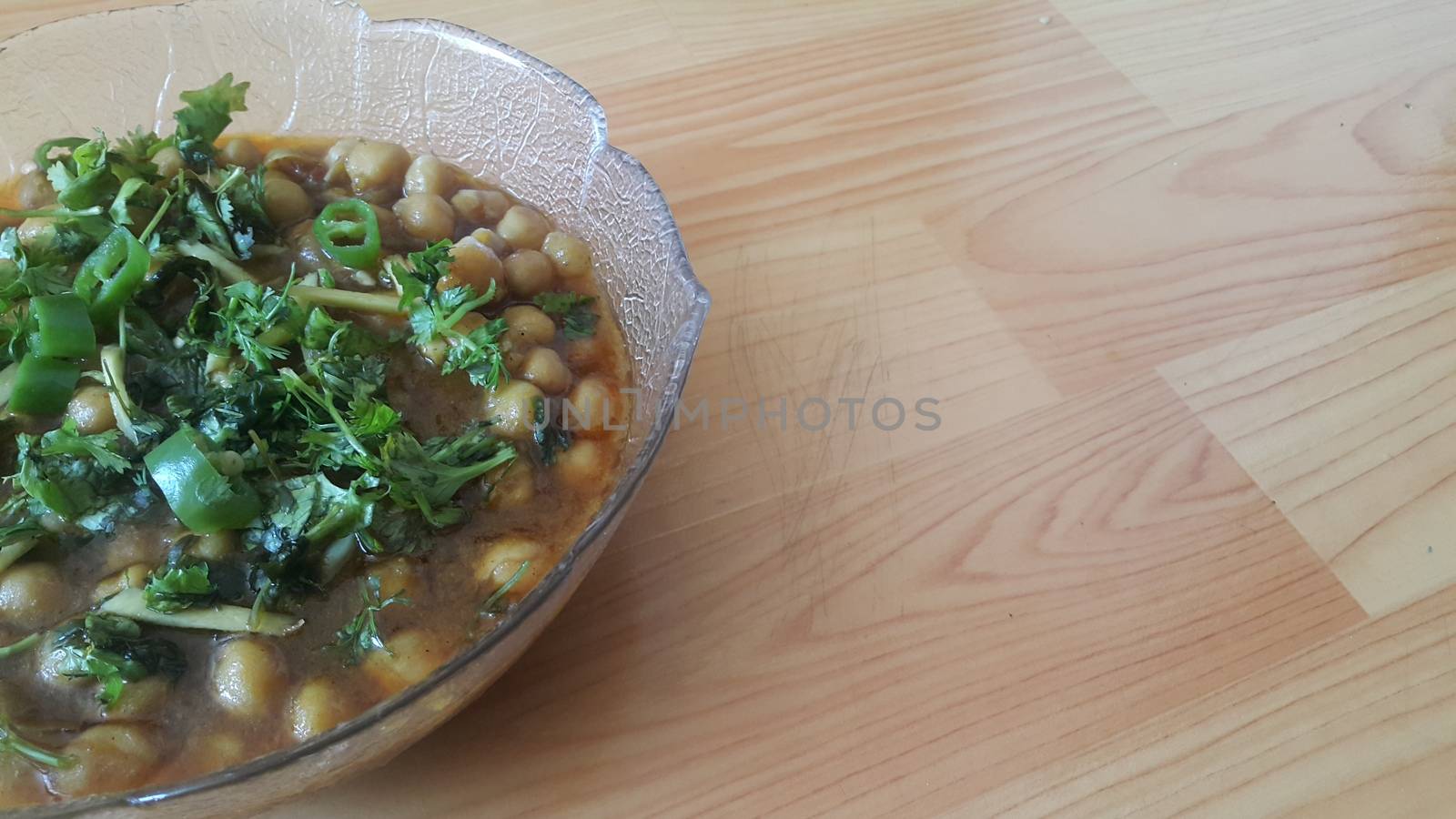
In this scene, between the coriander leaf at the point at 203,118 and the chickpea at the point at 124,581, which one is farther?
the coriander leaf at the point at 203,118

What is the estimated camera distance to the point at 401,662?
88cm

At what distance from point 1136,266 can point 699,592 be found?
0.77m

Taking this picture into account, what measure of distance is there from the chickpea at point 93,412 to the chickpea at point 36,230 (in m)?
0.21

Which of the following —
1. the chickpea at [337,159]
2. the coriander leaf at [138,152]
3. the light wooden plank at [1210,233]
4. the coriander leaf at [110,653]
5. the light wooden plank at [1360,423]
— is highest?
the coriander leaf at [138,152]

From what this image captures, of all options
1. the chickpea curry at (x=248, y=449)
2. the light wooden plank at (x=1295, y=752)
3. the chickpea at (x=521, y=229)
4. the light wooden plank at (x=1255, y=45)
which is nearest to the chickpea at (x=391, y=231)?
the chickpea curry at (x=248, y=449)

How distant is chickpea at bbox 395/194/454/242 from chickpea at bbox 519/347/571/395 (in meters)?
0.20

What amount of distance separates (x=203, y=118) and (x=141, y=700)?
0.67 meters

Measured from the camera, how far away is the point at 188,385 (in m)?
0.99

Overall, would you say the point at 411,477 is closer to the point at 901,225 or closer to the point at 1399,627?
the point at 901,225

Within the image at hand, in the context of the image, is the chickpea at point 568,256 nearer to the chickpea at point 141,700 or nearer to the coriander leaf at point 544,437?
the coriander leaf at point 544,437

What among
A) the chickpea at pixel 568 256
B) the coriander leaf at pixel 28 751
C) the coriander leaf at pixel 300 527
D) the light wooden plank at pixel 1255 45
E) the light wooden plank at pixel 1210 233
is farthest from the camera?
the light wooden plank at pixel 1255 45

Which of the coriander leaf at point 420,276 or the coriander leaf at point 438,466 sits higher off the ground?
the coriander leaf at point 420,276

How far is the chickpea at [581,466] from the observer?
3.40 feet

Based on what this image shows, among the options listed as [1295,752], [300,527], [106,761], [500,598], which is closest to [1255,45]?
[1295,752]
